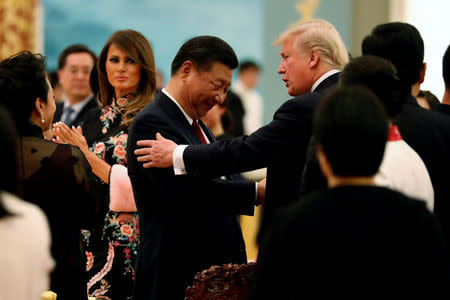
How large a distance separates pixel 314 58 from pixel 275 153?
1.35ft

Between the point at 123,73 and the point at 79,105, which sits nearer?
the point at 123,73

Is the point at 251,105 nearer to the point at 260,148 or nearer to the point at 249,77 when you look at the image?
the point at 249,77

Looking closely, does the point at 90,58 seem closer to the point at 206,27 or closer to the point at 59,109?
the point at 59,109

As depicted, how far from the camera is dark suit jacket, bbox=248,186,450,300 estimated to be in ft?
5.49

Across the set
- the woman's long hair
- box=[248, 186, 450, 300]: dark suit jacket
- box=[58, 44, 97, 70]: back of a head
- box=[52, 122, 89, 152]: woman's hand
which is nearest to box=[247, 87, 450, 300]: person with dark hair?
box=[248, 186, 450, 300]: dark suit jacket

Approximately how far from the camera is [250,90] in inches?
483

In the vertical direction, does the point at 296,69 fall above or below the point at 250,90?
below

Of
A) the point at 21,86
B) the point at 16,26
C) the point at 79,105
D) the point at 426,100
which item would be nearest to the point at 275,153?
the point at 21,86

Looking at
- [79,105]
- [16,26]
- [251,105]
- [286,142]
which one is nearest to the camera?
[286,142]

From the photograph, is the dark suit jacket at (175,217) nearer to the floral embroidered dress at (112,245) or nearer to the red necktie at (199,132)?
the red necktie at (199,132)

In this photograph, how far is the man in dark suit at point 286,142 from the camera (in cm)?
280

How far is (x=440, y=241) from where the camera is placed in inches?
68.9

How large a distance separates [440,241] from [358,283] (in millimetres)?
235

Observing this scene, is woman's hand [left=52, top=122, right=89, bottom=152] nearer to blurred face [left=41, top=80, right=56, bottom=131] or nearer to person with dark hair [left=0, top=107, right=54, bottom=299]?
blurred face [left=41, top=80, right=56, bottom=131]
